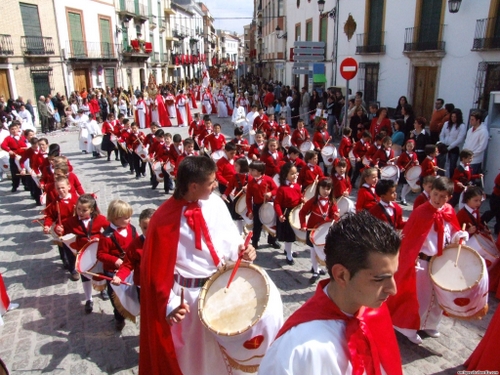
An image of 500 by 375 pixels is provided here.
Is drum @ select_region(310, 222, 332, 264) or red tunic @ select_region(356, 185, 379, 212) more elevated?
red tunic @ select_region(356, 185, 379, 212)

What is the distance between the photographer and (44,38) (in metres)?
24.3

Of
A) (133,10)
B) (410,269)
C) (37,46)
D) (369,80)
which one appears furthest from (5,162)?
(133,10)

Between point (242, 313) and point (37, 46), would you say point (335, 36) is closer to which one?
point (37, 46)

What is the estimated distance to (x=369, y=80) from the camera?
63.1ft

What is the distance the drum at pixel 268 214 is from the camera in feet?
20.8

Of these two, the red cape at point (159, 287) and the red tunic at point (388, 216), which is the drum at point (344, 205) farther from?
the red cape at point (159, 287)

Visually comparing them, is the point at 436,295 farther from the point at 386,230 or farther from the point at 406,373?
the point at 386,230

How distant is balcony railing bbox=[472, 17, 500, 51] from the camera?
12.2m

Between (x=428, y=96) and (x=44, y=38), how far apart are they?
2183 centimetres

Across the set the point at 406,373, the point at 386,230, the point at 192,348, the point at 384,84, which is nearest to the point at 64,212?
the point at 192,348

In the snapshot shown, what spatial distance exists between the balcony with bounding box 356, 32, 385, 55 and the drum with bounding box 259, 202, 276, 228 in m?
14.1

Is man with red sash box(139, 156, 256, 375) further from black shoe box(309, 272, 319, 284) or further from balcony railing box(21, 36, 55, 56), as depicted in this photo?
balcony railing box(21, 36, 55, 56)

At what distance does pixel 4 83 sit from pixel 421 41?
20747 millimetres

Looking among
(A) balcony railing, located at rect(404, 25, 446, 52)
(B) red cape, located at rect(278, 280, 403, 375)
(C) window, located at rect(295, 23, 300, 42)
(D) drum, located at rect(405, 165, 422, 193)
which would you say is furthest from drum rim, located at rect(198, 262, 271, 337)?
(C) window, located at rect(295, 23, 300, 42)
